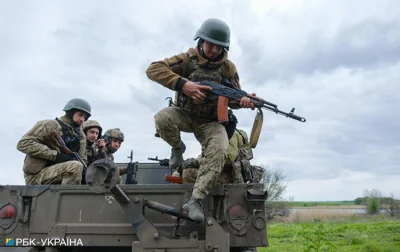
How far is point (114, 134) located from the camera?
7656 millimetres

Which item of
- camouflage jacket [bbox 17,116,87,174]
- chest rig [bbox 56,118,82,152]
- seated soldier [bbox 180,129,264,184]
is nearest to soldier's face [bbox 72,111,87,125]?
chest rig [bbox 56,118,82,152]

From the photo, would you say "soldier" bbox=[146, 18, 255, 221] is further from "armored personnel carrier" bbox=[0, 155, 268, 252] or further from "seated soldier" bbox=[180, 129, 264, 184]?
"armored personnel carrier" bbox=[0, 155, 268, 252]

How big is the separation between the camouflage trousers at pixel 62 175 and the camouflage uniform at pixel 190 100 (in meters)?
1.03

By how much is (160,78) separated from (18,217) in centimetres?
197

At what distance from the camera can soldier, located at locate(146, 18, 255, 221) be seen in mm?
4738

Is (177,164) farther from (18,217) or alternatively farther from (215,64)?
(18,217)

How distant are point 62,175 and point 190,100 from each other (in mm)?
1638

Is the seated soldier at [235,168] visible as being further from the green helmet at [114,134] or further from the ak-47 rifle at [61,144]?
the green helmet at [114,134]

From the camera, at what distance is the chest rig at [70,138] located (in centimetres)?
577

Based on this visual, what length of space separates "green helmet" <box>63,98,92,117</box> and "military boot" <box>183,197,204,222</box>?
275cm

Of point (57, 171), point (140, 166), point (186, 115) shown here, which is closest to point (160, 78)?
point (186, 115)

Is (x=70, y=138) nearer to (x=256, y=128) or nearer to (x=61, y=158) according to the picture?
(x=61, y=158)

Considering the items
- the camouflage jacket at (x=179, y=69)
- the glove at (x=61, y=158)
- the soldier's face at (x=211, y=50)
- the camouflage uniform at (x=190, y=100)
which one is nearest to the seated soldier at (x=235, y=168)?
the camouflage uniform at (x=190, y=100)

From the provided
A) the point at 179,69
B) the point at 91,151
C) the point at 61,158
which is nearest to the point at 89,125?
the point at 91,151
